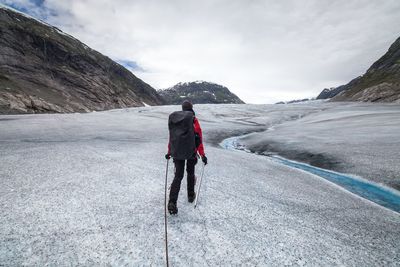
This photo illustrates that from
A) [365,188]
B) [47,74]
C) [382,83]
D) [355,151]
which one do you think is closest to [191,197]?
[365,188]

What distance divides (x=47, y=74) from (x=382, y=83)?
434 feet

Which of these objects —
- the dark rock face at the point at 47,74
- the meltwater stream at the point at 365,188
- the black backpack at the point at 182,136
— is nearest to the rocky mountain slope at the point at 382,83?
the meltwater stream at the point at 365,188

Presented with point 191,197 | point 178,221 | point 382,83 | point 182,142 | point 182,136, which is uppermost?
point 382,83

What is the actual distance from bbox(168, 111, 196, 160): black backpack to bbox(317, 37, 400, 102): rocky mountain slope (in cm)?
9793

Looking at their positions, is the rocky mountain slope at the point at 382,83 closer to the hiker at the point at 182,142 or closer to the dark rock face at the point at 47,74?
the hiker at the point at 182,142

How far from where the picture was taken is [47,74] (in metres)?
86.9

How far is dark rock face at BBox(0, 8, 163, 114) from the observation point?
5826 cm

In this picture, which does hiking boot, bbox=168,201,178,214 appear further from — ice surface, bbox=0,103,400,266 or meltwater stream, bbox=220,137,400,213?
meltwater stream, bbox=220,137,400,213

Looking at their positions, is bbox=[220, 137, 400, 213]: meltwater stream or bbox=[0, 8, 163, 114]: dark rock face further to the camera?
bbox=[0, 8, 163, 114]: dark rock face

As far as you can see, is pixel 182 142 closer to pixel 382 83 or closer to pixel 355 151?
pixel 355 151

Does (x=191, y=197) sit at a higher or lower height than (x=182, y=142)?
lower

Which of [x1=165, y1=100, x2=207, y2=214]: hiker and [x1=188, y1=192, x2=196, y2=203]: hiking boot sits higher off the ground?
[x1=165, y1=100, x2=207, y2=214]: hiker

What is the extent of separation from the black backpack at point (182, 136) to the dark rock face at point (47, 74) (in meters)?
51.9

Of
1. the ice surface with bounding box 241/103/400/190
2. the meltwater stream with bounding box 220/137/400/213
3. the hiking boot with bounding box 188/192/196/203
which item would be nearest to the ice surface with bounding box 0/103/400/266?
the hiking boot with bounding box 188/192/196/203
